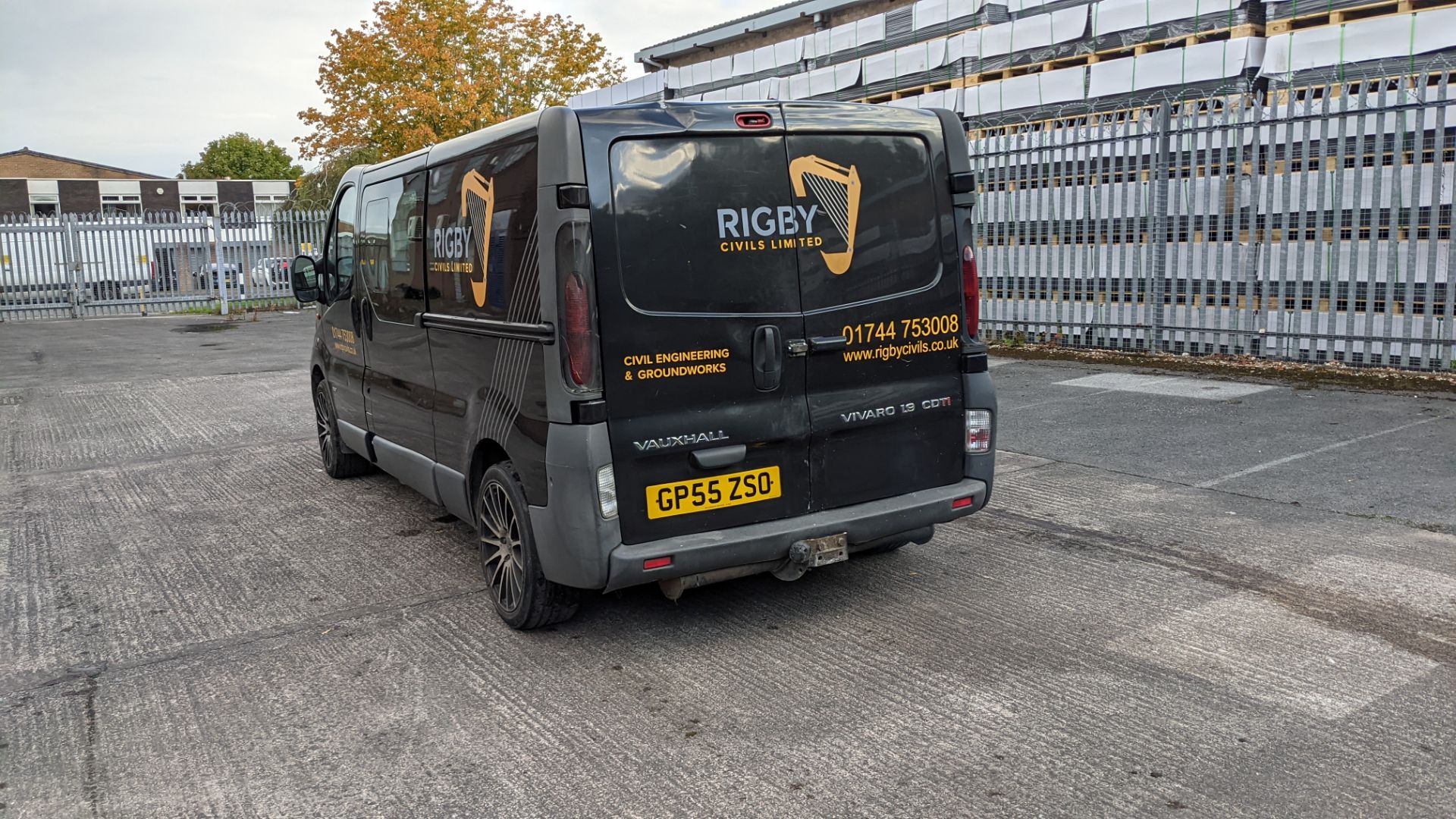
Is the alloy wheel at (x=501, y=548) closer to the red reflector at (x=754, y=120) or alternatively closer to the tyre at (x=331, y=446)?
the red reflector at (x=754, y=120)

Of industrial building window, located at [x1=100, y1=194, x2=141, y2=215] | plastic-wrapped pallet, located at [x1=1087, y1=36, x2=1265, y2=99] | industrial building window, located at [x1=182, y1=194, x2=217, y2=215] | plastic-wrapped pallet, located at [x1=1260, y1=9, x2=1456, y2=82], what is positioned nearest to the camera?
plastic-wrapped pallet, located at [x1=1260, y1=9, x2=1456, y2=82]

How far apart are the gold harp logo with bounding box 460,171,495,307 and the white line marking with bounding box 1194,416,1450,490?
14.4 feet

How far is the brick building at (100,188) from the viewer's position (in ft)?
234

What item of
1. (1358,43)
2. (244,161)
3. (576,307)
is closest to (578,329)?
(576,307)

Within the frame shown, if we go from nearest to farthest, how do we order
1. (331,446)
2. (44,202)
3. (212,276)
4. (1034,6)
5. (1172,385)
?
(331,446) < (1172,385) < (1034,6) < (212,276) < (44,202)

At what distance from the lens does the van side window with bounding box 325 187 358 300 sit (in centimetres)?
681

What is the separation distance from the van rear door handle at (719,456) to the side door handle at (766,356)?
0.26 m

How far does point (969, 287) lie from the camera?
4.95m

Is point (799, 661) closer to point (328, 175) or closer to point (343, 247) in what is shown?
point (343, 247)

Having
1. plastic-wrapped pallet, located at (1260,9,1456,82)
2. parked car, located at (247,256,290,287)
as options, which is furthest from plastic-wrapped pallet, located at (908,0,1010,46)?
parked car, located at (247,256,290,287)

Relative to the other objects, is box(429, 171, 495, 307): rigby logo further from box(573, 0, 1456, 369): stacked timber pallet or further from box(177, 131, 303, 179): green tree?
box(177, 131, 303, 179): green tree

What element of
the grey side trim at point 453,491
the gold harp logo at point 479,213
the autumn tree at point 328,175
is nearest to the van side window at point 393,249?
the gold harp logo at point 479,213

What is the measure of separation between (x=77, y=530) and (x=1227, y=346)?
9.78 m

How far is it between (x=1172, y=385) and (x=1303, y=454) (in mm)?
2775
